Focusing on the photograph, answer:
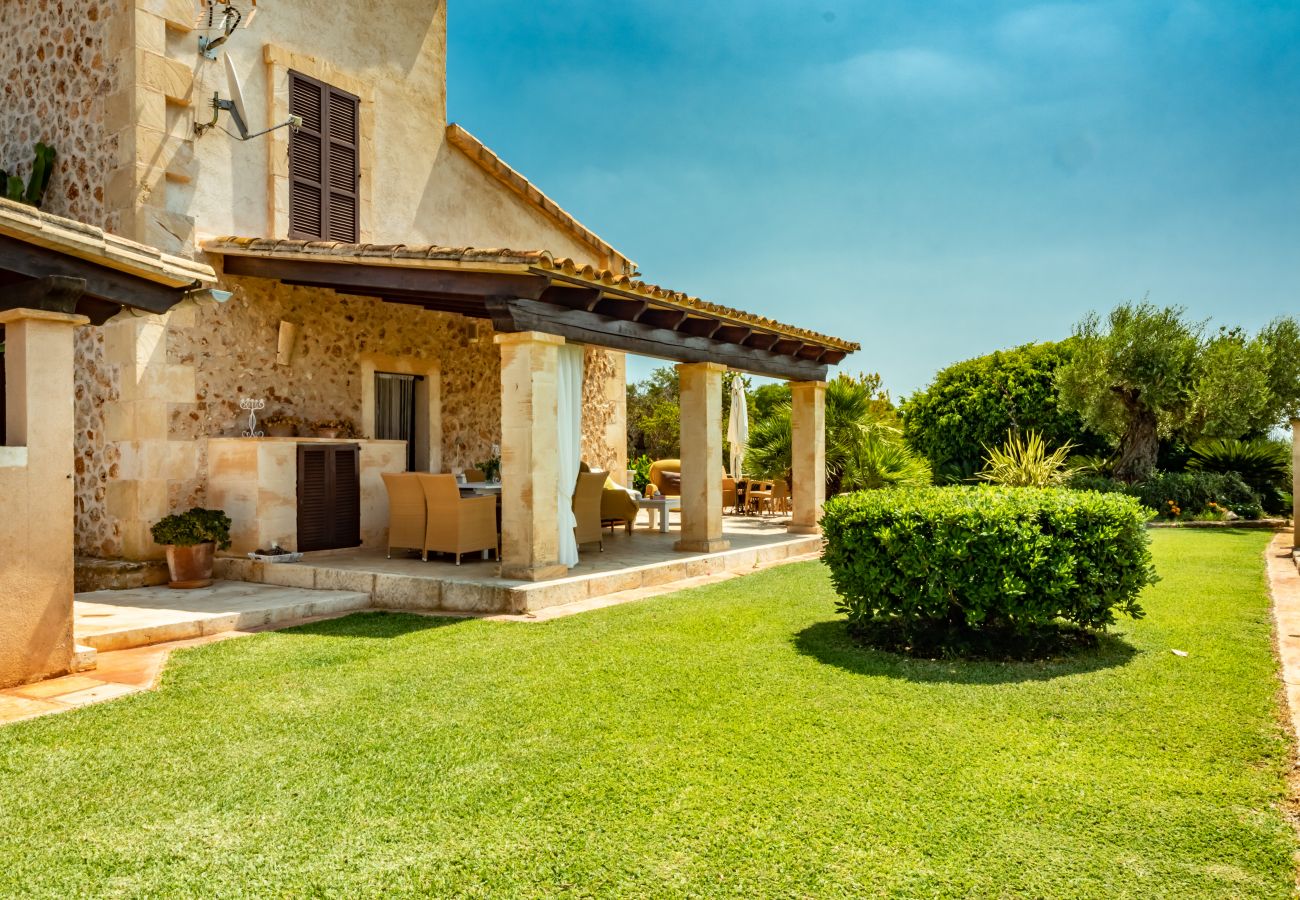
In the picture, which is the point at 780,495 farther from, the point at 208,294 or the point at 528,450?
the point at 208,294

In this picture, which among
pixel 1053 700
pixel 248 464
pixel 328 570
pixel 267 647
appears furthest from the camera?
pixel 248 464

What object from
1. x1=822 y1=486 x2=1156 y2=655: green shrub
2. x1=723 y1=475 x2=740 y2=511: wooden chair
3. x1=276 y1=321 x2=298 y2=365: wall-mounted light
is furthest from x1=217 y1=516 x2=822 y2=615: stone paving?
x1=723 y1=475 x2=740 y2=511: wooden chair

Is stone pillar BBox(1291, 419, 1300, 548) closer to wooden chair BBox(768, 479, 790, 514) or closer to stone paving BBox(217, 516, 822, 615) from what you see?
stone paving BBox(217, 516, 822, 615)

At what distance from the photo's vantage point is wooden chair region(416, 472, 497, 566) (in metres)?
8.32

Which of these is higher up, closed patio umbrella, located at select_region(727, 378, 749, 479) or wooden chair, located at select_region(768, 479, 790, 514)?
closed patio umbrella, located at select_region(727, 378, 749, 479)

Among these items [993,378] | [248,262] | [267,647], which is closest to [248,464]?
[248,262]

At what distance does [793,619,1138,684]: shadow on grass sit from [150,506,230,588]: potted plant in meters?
5.82

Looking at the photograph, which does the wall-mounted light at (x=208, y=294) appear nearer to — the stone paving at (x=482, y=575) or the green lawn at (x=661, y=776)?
the green lawn at (x=661, y=776)

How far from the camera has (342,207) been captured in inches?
403

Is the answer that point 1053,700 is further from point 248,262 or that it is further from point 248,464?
point 248,262

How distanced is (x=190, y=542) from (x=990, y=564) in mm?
7128

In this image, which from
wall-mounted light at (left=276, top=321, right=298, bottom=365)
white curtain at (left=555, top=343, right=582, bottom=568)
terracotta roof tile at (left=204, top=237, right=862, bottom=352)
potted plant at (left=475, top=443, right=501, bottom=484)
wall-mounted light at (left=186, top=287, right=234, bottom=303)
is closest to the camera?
wall-mounted light at (left=186, top=287, right=234, bottom=303)

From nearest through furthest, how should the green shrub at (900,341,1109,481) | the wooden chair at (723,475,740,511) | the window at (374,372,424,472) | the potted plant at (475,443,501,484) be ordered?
the window at (374,372,424,472) < the potted plant at (475,443,501,484) < the wooden chair at (723,475,740,511) < the green shrub at (900,341,1109,481)

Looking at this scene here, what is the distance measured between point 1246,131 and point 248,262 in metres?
20.1
